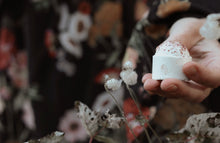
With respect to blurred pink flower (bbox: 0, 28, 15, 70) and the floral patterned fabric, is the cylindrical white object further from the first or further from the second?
blurred pink flower (bbox: 0, 28, 15, 70)

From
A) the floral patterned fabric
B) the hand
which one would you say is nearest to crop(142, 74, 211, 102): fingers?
the hand

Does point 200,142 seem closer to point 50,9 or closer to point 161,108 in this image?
point 161,108

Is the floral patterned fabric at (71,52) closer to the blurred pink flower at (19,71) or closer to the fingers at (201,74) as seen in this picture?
the blurred pink flower at (19,71)

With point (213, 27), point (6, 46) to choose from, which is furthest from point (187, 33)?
point (6, 46)

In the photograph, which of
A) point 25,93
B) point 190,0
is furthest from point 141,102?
point 25,93

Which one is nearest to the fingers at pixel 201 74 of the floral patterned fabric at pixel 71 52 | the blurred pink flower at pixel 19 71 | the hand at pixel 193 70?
the hand at pixel 193 70

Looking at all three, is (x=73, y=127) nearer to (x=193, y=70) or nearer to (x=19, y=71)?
(x=19, y=71)
